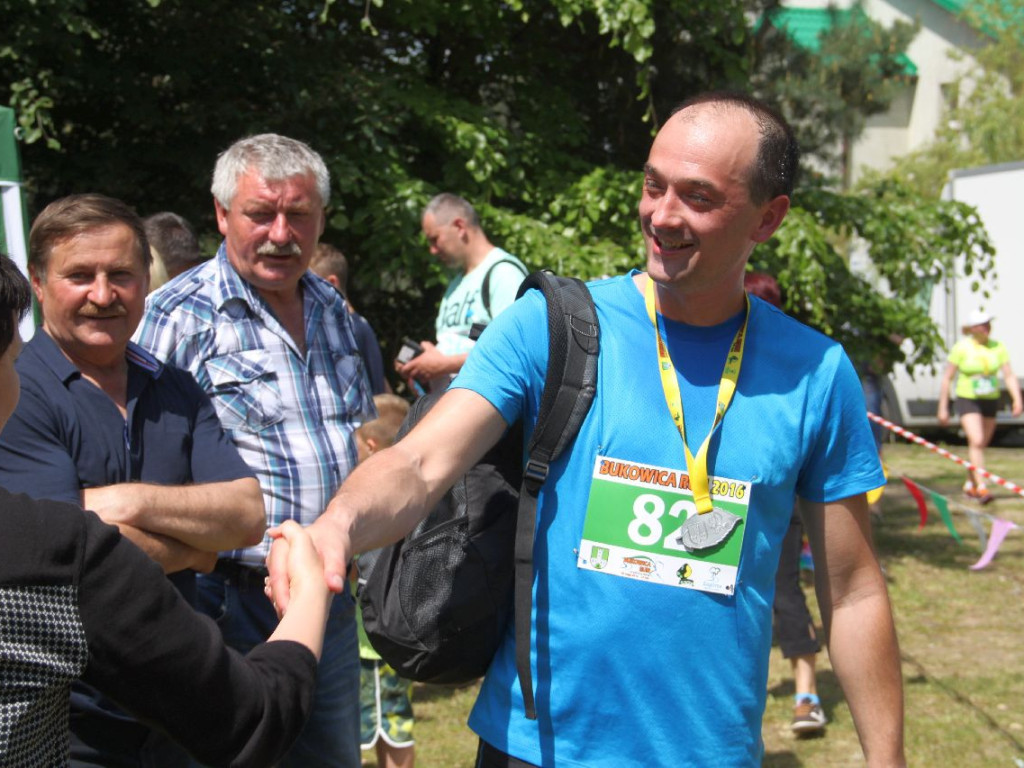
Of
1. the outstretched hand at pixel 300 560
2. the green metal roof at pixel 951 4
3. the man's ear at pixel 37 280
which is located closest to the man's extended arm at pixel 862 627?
the outstretched hand at pixel 300 560

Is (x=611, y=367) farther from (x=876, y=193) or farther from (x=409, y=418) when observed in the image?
(x=876, y=193)

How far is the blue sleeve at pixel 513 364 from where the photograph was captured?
7.44ft

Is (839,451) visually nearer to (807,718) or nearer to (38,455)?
(38,455)

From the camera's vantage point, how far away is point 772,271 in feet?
26.9

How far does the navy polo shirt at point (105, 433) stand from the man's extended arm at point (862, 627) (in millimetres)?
1348

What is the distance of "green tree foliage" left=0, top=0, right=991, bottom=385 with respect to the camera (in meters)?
7.68

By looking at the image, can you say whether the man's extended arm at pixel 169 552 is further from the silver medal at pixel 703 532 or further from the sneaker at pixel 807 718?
the sneaker at pixel 807 718

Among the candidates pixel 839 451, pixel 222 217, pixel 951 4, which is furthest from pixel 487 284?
pixel 951 4

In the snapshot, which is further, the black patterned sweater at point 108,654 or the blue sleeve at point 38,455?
the blue sleeve at point 38,455

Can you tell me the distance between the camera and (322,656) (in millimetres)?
3334

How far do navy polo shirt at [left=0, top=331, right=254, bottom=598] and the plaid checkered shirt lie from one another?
0.28 meters

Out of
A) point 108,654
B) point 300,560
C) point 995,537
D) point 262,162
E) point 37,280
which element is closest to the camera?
point 108,654

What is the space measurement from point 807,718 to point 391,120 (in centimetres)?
446

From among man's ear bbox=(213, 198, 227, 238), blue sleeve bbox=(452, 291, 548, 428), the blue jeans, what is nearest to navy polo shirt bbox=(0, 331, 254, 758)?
the blue jeans
